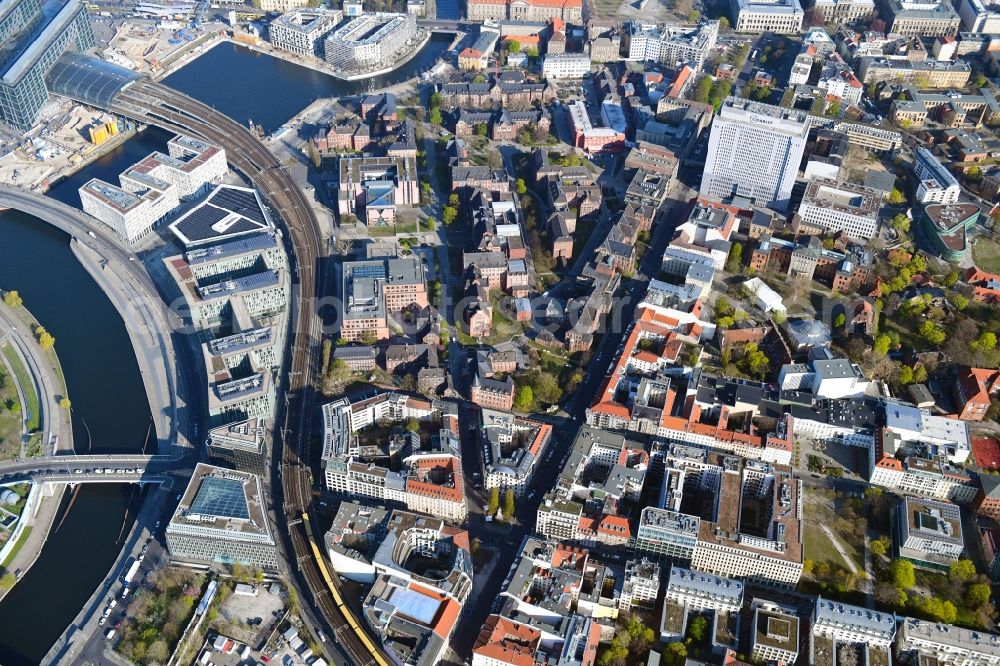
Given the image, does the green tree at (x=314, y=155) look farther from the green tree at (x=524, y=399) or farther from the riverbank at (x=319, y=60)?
the green tree at (x=524, y=399)

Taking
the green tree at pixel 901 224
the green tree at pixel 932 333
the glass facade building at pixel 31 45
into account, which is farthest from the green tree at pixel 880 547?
the glass facade building at pixel 31 45

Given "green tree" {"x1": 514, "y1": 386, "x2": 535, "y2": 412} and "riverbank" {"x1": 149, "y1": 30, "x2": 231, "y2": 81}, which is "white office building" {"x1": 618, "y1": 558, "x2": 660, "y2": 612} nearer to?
"green tree" {"x1": 514, "y1": 386, "x2": 535, "y2": 412}

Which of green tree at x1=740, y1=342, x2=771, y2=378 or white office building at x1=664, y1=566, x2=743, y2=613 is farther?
green tree at x1=740, y1=342, x2=771, y2=378

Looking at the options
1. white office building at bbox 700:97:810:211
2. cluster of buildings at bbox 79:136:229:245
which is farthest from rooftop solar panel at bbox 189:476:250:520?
white office building at bbox 700:97:810:211

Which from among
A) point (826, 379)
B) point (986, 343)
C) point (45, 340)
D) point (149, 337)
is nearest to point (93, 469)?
point (149, 337)

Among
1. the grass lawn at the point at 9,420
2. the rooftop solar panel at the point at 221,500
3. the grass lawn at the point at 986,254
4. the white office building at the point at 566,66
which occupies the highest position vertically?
the white office building at the point at 566,66

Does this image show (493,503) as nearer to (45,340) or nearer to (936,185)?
(45,340)

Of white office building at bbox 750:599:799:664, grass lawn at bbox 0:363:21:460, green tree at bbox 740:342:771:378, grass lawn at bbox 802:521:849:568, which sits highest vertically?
green tree at bbox 740:342:771:378
